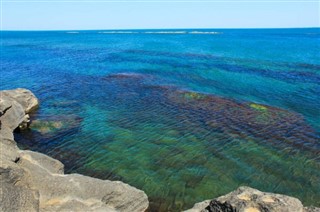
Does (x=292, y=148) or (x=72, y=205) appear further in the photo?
(x=292, y=148)

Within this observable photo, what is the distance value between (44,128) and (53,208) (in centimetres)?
1596

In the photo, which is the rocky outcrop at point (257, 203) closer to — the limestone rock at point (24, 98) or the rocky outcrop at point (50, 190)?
the rocky outcrop at point (50, 190)

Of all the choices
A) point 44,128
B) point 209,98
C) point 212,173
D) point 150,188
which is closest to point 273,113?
point 209,98

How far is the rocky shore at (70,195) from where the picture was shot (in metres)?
10.8

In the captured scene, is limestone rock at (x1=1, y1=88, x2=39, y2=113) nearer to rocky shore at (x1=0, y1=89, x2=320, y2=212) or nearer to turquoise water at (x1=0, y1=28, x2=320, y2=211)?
turquoise water at (x1=0, y1=28, x2=320, y2=211)

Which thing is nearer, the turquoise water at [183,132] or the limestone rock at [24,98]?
the turquoise water at [183,132]

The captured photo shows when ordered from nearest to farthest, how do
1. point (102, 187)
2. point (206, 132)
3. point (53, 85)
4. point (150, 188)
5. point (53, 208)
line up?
point (53, 208)
point (102, 187)
point (150, 188)
point (206, 132)
point (53, 85)

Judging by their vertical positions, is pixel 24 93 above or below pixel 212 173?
above

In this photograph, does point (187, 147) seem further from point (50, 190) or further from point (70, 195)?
point (50, 190)

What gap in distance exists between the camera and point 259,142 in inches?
1005

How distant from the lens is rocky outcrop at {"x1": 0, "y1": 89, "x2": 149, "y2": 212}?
1201 centimetres

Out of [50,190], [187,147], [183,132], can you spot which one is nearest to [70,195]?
[50,190]

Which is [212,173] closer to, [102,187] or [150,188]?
[150,188]

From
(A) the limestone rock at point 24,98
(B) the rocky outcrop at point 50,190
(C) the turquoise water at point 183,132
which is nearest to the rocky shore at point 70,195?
(B) the rocky outcrop at point 50,190
